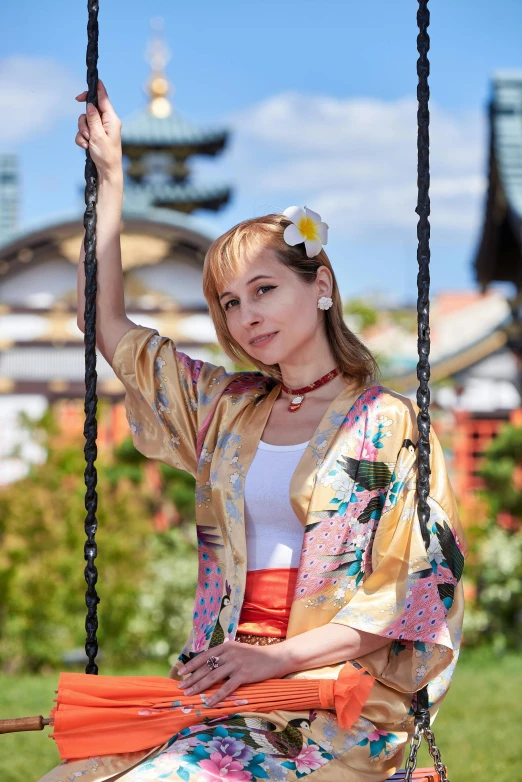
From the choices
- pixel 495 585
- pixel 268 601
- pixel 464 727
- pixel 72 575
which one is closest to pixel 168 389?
pixel 268 601

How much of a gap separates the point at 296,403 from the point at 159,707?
730 millimetres

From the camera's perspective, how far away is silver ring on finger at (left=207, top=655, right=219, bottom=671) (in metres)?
2.08

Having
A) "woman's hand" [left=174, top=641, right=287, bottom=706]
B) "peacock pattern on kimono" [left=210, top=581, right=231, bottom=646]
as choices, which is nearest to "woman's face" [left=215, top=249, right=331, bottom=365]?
"peacock pattern on kimono" [left=210, top=581, right=231, bottom=646]

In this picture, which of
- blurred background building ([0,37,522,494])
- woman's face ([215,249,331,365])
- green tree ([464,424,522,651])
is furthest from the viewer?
blurred background building ([0,37,522,494])

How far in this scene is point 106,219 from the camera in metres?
2.50

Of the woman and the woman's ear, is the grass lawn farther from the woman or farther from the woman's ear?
the woman's ear

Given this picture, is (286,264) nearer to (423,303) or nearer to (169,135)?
(423,303)

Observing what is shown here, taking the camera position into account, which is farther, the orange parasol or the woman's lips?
the woman's lips

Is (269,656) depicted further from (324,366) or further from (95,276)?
(95,276)

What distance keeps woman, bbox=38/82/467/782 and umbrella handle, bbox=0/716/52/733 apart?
106 mm

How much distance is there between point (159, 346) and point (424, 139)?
0.76m

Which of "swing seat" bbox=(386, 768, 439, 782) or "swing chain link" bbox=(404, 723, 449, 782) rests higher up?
"swing chain link" bbox=(404, 723, 449, 782)

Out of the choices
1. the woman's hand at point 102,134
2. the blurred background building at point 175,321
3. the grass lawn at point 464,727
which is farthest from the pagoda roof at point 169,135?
the woman's hand at point 102,134

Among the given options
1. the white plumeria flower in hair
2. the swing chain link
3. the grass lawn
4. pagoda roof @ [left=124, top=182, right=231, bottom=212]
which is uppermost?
pagoda roof @ [left=124, top=182, right=231, bottom=212]
